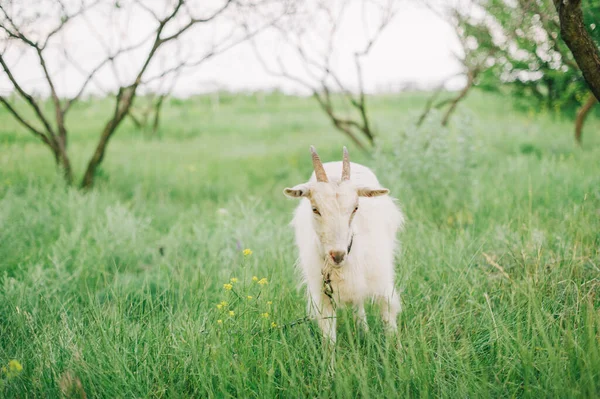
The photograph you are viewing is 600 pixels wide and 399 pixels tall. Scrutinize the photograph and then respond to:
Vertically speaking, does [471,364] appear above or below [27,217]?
below

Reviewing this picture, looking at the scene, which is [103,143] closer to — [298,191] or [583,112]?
[298,191]

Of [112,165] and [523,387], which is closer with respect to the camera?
[523,387]

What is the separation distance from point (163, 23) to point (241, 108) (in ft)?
39.5

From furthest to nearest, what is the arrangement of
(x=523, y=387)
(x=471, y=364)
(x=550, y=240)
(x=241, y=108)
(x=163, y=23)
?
(x=241, y=108) < (x=163, y=23) < (x=550, y=240) < (x=471, y=364) < (x=523, y=387)

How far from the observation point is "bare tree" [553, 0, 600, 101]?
2.67 metres

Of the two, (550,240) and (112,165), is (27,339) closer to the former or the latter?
(550,240)

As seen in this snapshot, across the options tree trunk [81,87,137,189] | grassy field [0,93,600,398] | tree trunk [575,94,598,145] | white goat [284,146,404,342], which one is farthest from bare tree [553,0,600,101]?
tree trunk [81,87,137,189]

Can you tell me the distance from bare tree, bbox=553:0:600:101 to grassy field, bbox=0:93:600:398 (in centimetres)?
86

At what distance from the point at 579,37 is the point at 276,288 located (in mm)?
2481

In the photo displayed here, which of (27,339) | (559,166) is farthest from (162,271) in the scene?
(559,166)

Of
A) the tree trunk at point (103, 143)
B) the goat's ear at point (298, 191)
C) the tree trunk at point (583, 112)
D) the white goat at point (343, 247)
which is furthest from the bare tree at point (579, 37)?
the tree trunk at point (103, 143)

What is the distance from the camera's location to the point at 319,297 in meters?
2.74

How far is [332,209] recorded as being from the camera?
232cm

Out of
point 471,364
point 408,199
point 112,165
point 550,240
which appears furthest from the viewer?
point 112,165
